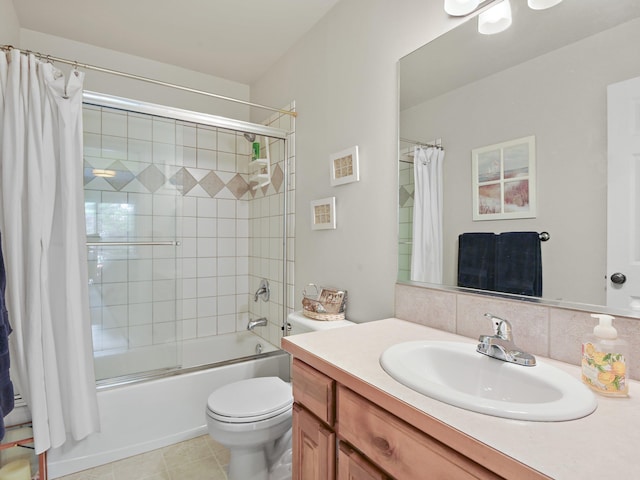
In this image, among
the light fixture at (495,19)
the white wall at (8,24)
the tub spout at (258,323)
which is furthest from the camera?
the tub spout at (258,323)

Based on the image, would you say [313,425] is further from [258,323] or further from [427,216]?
[258,323]

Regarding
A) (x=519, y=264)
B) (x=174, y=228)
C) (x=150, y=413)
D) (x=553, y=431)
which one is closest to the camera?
(x=553, y=431)

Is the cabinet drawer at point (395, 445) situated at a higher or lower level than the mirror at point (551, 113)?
lower

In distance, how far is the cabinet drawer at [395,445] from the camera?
1.98 feet

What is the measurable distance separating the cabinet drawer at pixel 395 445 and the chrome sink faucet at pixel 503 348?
0.37 m

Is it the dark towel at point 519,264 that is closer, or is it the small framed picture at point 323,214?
the dark towel at point 519,264

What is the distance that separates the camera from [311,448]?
100 centimetres

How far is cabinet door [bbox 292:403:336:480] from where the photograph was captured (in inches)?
36.6

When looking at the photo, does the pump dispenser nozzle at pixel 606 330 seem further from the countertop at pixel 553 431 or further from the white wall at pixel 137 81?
the white wall at pixel 137 81

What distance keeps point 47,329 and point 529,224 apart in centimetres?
201

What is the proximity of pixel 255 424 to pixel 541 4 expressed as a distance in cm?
183

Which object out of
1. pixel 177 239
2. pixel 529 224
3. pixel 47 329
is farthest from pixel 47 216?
pixel 529 224

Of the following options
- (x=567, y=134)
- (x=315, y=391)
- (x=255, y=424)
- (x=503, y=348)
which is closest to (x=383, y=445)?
(x=315, y=391)

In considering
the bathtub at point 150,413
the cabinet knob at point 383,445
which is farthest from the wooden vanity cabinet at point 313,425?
the bathtub at point 150,413
